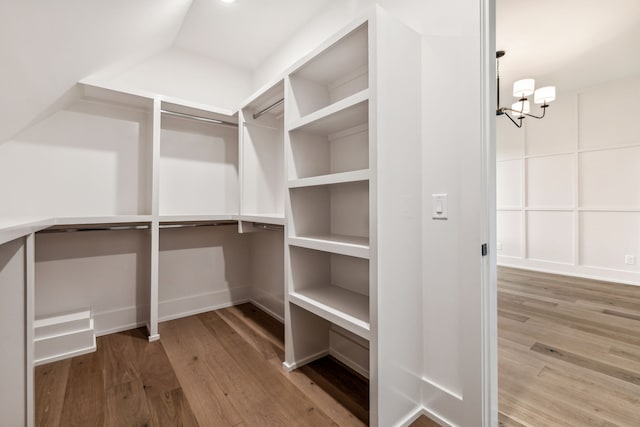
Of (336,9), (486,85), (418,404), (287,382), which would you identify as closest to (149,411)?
(287,382)

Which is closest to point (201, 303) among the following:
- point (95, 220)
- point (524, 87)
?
point (95, 220)

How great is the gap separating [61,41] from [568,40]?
420 cm

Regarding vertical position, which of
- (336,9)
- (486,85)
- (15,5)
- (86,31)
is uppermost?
(336,9)

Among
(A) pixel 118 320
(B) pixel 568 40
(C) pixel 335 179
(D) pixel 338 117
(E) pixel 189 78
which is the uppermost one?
(B) pixel 568 40

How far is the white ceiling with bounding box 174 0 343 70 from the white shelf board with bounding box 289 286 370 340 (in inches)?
82.3

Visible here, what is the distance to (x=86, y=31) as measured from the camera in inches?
59.8

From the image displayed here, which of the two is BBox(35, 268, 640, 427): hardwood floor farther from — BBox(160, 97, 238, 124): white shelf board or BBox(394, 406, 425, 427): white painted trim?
BBox(160, 97, 238, 124): white shelf board

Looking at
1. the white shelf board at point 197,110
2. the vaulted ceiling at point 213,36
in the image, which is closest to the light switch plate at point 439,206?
the vaulted ceiling at point 213,36

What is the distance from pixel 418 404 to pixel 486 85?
1581 mm

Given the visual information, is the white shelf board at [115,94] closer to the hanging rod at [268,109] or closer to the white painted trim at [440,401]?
the hanging rod at [268,109]

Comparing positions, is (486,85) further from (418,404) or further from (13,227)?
(13,227)

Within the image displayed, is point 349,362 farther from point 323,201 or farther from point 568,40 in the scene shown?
point 568,40

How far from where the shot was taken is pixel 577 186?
421cm

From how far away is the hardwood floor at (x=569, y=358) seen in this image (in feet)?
4.85
